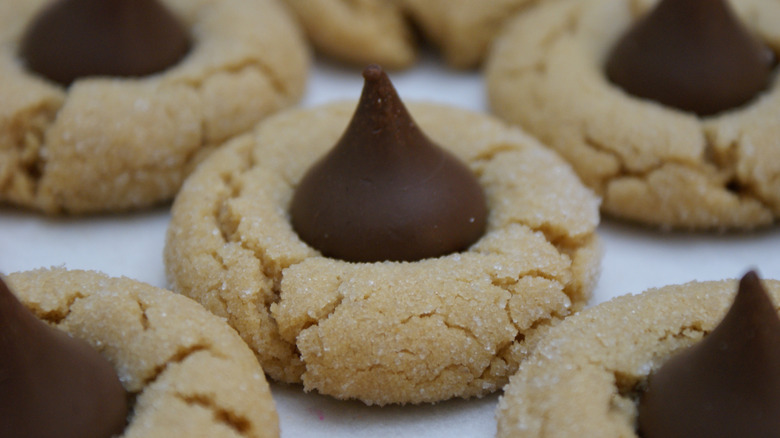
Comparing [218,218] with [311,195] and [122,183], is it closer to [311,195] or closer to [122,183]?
[311,195]

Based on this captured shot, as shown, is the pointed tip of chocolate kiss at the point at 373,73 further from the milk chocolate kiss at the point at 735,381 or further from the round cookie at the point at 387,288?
the milk chocolate kiss at the point at 735,381

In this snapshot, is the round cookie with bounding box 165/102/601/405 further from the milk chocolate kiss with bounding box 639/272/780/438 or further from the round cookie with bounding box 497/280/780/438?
the milk chocolate kiss with bounding box 639/272/780/438

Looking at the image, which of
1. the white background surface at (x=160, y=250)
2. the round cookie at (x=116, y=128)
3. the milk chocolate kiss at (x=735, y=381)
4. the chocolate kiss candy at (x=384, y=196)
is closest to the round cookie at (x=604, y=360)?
the milk chocolate kiss at (x=735, y=381)

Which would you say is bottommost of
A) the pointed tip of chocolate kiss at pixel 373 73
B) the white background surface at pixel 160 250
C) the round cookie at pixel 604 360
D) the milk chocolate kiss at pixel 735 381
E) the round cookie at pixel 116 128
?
the white background surface at pixel 160 250

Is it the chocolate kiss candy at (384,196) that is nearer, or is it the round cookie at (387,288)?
the round cookie at (387,288)

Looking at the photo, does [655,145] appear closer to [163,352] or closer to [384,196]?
[384,196]

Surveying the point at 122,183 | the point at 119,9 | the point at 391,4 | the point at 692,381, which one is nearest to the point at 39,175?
the point at 122,183

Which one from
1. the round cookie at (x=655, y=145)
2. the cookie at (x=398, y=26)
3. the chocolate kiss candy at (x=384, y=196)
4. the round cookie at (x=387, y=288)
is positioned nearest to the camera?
the round cookie at (x=387, y=288)
